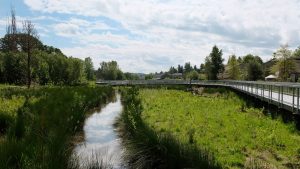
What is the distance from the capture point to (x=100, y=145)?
730 inches

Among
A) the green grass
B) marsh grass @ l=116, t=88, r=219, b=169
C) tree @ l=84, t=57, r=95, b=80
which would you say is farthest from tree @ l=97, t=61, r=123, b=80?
marsh grass @ l=116, t=88, r=219, b=169

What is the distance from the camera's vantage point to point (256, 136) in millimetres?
18344

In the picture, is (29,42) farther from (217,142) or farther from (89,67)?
(89,67)

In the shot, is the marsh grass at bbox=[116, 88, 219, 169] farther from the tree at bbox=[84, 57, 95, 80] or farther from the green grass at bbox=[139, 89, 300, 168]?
the tree at bbox=[84, 57, 95, 80]

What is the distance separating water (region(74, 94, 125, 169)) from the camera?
42.7 feet

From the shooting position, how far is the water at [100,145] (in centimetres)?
1300

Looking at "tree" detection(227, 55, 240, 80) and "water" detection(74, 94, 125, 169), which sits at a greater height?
"tree" detection(227, 55, 240, 80)

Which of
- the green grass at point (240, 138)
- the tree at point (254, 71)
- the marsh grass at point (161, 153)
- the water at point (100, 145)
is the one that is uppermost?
the tree at point (254, 71)

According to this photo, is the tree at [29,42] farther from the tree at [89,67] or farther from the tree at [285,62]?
the tree at [89,67]

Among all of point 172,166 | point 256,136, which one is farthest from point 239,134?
point 172,166

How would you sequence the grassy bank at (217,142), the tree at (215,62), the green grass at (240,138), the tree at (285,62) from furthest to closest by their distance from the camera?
1. the tree at (215,62)
2. the tree at (285,62)
3. the green grass at (240,138)
4. the grassy bank at (217,142)

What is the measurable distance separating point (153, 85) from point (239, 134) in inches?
2754

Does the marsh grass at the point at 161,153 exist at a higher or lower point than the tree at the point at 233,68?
lower

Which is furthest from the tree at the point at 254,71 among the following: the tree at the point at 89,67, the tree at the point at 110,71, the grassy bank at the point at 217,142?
the tree at the point at 110,71
